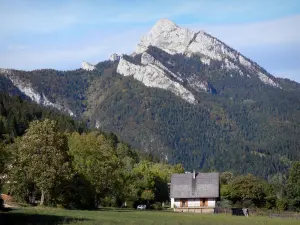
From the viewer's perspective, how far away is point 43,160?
2744 inches

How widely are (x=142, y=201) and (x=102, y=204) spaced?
19.8 meters

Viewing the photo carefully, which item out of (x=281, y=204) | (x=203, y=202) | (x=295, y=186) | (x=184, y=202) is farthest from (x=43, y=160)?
(x=295, y=186)

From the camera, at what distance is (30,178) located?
230ft

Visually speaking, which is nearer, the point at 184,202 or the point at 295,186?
the point at 295,186

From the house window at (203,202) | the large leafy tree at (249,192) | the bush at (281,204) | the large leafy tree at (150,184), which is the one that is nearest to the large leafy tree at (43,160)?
the large leafy tree at (150,184)

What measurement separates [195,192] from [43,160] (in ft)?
190

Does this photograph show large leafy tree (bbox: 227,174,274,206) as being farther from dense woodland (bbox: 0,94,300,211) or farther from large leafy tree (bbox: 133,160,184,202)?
large leafy tree (bbox: 133,160,184,202)

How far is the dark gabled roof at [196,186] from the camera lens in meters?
120

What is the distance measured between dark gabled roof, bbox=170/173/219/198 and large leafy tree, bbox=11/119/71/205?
175ft

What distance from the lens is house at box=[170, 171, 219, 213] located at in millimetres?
A: 119438

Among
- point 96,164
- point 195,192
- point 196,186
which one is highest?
point 96,164

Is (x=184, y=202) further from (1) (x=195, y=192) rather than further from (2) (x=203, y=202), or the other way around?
(2) (x=203, y=202)

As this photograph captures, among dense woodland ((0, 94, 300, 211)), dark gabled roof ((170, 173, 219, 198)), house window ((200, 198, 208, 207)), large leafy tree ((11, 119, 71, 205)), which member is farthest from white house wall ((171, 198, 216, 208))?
large leafy tree ((11, 119, 71, 205))

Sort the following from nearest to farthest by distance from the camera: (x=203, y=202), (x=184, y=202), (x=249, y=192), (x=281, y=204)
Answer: (x=281, y=204)
(x=203, y=202)
(x=249, y=192)
(x=184, y=202)
